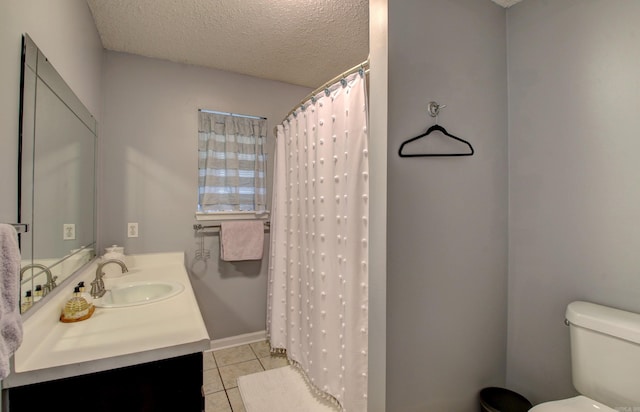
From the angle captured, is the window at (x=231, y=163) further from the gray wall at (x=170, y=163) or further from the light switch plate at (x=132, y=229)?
the light switch plate at (x=132, y=229)

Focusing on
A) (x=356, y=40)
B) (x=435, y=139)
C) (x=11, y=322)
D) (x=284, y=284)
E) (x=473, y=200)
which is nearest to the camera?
(x=11, y=322)

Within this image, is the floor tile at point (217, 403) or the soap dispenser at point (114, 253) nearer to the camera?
the floor tile at point (217, 403)

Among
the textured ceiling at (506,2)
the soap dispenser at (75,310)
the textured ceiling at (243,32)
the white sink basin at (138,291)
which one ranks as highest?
the textured ceiling at (243,32)

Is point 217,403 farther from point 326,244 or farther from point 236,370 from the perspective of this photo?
point 326,244

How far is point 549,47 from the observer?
51.4 inches

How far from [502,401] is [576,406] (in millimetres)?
346

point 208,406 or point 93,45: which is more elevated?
point 93,45

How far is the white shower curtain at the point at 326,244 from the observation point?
1461mm

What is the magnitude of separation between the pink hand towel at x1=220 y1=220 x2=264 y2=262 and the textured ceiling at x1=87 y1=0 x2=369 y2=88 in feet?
4.39

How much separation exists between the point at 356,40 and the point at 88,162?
1908mm

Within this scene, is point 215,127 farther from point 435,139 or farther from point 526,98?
point 526,98

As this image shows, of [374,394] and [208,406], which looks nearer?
[374,394]

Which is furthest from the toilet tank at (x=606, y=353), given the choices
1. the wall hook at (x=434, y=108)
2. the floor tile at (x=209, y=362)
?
the floor tile at (x=209, y=362)

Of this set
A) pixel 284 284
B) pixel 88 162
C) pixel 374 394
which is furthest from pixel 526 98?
pixel 88 162
